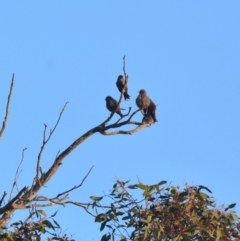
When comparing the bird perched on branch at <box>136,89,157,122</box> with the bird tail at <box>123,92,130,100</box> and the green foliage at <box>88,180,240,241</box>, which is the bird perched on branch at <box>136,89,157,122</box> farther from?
the green foliage at <box>88,180,240,241</box>

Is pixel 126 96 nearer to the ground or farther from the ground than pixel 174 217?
farther from the ground

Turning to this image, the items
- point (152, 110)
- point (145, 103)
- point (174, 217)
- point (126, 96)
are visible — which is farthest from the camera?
A: point (145, 103)

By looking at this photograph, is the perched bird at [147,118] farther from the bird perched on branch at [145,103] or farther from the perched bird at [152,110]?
the bird perched on branch at [145,103]

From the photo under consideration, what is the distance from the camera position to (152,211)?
15.5ft

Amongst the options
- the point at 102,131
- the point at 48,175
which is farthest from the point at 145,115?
the point at 48,175

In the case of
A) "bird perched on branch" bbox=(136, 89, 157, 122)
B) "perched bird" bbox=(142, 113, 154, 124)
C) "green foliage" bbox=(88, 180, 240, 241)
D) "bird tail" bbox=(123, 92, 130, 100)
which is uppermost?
"bird perched on branch" bbox=(136, 89, 157, 122)

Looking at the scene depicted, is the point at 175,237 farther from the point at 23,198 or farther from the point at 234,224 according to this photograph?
the point at 23,198

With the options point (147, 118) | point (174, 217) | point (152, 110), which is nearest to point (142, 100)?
point (152, 110)

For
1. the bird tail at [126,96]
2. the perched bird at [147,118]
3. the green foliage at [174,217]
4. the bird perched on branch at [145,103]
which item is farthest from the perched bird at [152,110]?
the green foliage at [174,217]

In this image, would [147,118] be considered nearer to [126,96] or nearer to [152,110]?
[126,96]

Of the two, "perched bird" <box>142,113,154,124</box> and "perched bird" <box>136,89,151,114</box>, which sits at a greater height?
"perched bird" <box>136,89,151,114</box>

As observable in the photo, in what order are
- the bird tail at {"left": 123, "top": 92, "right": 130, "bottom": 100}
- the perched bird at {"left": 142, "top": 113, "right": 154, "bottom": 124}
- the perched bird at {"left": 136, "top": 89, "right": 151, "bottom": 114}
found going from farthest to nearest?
the perched bird at {"left": 136, "top": 89, "right": 151, "bottom": 114}, the bird tail at {"left": 123, "top": 92, "right": 130, "bottom": 100}, the perched bird at {"left": 142, "top": 113, "right": 154, "bottom": 124}

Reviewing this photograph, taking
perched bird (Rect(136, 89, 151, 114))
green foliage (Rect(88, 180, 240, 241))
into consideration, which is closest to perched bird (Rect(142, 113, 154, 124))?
perched bird (Rect(136, 89, 151, 114))

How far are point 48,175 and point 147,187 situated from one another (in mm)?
805
